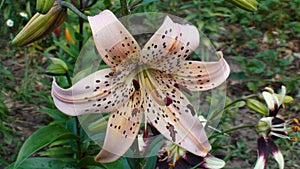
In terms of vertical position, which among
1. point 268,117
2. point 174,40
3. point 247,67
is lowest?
point 247,67

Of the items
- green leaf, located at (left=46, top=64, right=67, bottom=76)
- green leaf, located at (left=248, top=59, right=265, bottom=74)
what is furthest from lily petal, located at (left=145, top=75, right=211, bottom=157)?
green leaf, located at (left=248, top=59, right=265, bottom=74)

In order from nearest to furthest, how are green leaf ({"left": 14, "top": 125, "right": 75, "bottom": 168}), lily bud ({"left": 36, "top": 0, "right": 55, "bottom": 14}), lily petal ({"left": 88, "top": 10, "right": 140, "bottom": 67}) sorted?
1. lily petal ({"left": 88, "top": 10, "right": 140, "bottom": 67})
2. lily bud ({"left": 36, "top": 0, "right": 55, "bottom": 14})
3. green leaf ({"left": 14, "top": 125, "right": 75, "bottom": 168})

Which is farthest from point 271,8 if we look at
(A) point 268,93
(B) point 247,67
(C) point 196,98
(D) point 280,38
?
(C) point 196,98

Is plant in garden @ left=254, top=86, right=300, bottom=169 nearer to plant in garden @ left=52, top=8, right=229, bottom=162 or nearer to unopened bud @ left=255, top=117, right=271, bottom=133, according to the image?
unopened bud @ left=255, top=117, right=271, bottom=133

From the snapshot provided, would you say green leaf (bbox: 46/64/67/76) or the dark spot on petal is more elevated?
green leaf (bbox: 46/64/67/76)

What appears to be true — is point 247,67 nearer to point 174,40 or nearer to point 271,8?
point 271,8

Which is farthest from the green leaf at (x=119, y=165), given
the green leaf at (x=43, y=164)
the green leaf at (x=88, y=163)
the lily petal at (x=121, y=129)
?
the lily petal at (x=121, y=129)
